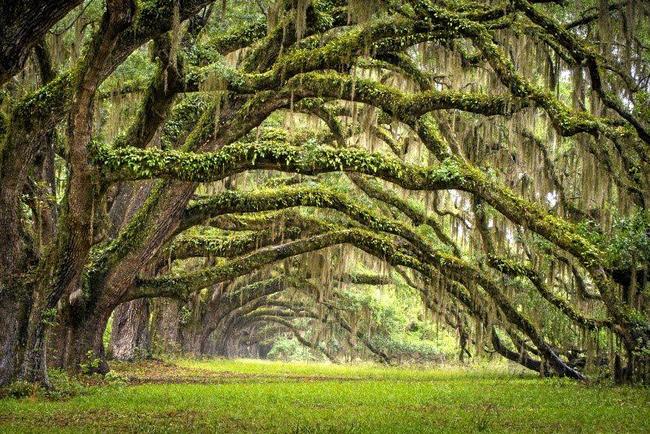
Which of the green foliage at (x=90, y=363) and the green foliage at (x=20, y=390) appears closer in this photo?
the green foliage at (x=20, y=390)

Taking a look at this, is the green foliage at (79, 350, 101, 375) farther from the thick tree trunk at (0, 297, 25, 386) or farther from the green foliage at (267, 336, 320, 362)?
the green foliage at (267, 336, 320, 362)

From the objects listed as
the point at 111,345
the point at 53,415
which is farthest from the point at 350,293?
the point at 53,415

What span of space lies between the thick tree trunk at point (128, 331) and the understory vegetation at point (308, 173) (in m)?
4.65

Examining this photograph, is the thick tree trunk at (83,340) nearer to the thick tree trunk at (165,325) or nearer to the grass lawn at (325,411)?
the grass lawn at (325,411)

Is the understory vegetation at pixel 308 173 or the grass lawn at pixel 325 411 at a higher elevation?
the understory vegetation at pixel 308 173

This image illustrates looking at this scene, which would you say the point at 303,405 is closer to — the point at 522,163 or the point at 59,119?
the point at 59,119

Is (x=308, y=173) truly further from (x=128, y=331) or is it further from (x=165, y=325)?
(x=165, y=325)

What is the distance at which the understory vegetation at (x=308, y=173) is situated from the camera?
8.94 meters

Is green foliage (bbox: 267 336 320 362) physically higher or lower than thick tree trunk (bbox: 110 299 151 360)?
lower

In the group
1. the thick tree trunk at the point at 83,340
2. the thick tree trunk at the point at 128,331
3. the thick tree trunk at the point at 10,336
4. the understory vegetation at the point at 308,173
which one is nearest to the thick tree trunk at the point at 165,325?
the thick tree trunk at the point at 128,331

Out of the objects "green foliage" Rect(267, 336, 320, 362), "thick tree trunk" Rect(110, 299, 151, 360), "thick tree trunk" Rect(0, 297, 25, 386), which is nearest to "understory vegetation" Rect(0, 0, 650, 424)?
"thick tree trunk" Rect(0, 297, 25, 386)

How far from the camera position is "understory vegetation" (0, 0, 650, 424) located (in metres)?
8.94

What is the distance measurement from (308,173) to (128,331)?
14.1m

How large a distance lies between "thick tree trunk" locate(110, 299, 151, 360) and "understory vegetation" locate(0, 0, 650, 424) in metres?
4.65
